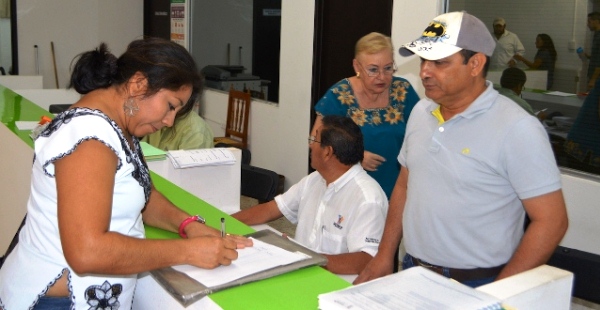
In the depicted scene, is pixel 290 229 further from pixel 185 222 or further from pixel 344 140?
pixel 185 222

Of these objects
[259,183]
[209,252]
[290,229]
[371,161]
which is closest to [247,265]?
[209,252]

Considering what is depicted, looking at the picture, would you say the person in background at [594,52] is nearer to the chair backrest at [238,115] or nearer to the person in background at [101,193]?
the person in background at [101,193]

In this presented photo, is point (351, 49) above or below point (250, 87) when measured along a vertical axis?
above

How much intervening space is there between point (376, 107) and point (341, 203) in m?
0.67

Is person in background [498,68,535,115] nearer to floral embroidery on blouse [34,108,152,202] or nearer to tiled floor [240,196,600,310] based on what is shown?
tiled floor [240,196,600,310]

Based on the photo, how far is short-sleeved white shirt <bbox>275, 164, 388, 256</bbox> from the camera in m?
2.35

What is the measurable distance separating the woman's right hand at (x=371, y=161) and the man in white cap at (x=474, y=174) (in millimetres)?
787

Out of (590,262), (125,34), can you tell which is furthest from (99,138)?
(125,34)

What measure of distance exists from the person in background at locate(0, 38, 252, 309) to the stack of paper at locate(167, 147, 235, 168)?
4.28 feet

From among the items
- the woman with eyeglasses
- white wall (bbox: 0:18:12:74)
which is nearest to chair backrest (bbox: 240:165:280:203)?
the woman with eyeglasses

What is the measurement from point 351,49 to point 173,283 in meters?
4.09

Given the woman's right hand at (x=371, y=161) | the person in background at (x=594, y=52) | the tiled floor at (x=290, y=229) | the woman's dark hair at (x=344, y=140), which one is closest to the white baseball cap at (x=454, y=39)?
the woman's dark hair at (x=344, y=140)

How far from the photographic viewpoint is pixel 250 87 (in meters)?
6.66

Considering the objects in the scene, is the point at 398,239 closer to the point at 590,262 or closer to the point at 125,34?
the point at 590,262
